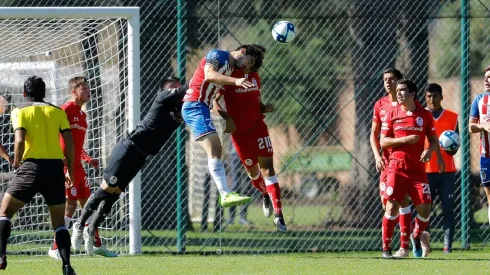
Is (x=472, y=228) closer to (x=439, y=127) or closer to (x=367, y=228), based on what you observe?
(x=367, y=228)

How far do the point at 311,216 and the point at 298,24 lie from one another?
382 centimetres

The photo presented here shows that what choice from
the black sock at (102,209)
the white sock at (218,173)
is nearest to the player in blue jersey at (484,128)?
the white sock at (218,173)

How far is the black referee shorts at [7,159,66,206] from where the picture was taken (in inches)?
351

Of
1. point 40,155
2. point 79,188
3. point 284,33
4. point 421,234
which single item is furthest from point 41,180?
point 421,234

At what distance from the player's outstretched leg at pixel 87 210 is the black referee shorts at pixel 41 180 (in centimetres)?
214

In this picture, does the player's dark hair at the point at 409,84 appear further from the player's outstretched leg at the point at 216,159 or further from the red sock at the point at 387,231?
the player's outstretched leg at the point at 216,159

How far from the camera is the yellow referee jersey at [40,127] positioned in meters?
8.93

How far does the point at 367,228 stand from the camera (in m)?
14.4

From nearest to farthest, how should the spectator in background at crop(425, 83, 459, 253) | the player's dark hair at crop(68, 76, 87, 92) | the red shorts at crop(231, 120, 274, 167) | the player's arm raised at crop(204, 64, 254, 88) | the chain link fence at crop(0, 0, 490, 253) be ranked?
the player's arm raised at crop(204, 64, 254, 88) → the red shorts at crop(231, 120, 274, 167) → the player's dark hair at crop(68, 76, 87, 92) → the spectator in background at crop(425, 83, 459, 253) → the chain link fence at crop(0, 0, 490, 253)

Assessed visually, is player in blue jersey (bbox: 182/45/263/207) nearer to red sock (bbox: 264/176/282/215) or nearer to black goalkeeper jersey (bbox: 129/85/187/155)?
black goalkeeper jersey (bbox: 129/85/187/155)

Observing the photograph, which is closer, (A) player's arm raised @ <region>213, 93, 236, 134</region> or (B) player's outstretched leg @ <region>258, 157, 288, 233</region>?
(A) player's arm raised @ <region>213, 93, 236, 134</region>

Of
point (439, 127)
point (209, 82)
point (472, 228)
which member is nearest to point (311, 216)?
point (472, 228)

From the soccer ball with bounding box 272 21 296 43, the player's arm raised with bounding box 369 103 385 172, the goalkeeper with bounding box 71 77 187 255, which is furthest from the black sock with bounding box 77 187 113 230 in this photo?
the player's arm raised with bounding box 369 103 385 172

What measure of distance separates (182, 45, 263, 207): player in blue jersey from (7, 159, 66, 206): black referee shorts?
5.91 ft
